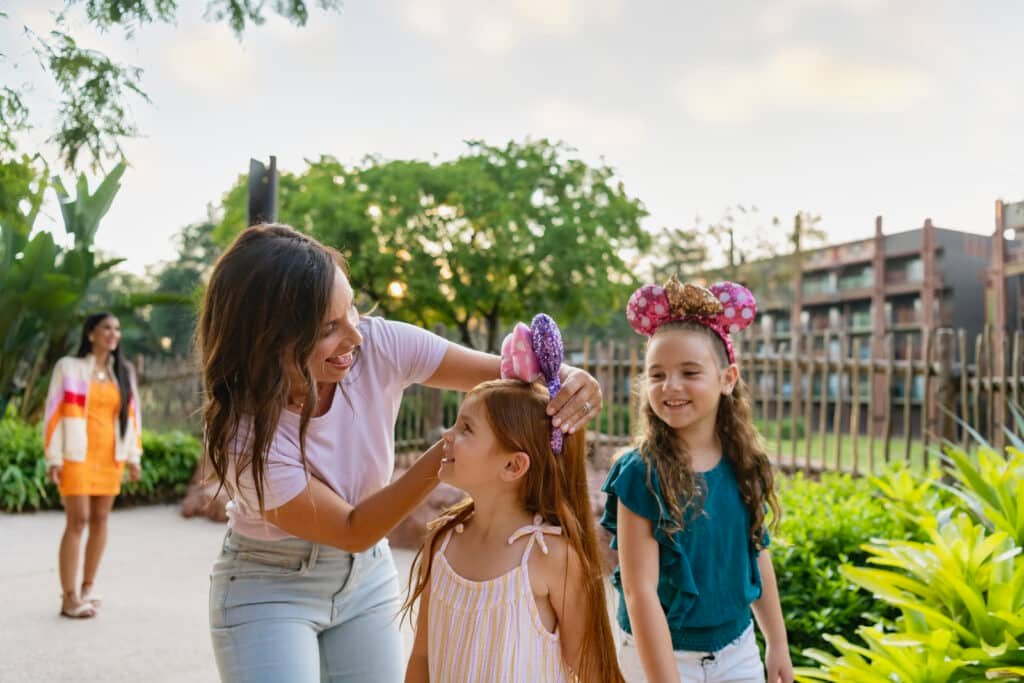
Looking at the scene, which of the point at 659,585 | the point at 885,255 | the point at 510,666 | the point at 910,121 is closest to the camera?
the point at 510,666

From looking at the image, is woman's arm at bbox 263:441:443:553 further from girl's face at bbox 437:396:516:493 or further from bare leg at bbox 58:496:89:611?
bare leg at bbox 58:496:89:611

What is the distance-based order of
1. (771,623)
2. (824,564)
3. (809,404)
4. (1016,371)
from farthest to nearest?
(809,404) → (1016,371) → (824,564) → (771,623)

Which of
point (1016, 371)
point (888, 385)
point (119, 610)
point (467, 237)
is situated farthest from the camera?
point (467, 237)

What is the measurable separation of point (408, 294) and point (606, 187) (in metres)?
4.29

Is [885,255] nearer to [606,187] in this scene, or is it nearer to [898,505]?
[606,187]

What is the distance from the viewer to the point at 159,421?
14734 millimetres

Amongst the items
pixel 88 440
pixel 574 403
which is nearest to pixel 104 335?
pixel 88 440

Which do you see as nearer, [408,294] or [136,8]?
[136,8]

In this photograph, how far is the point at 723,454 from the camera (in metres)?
2.30

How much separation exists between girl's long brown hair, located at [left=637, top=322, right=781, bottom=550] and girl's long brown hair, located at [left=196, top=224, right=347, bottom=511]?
34.7 inches

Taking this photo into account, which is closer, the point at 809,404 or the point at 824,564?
the point at 824,564

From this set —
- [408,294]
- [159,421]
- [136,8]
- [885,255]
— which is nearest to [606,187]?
[408,294]

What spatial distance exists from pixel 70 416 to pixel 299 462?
3.67 meters

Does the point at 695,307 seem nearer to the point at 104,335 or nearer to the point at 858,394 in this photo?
the point at 104,335
